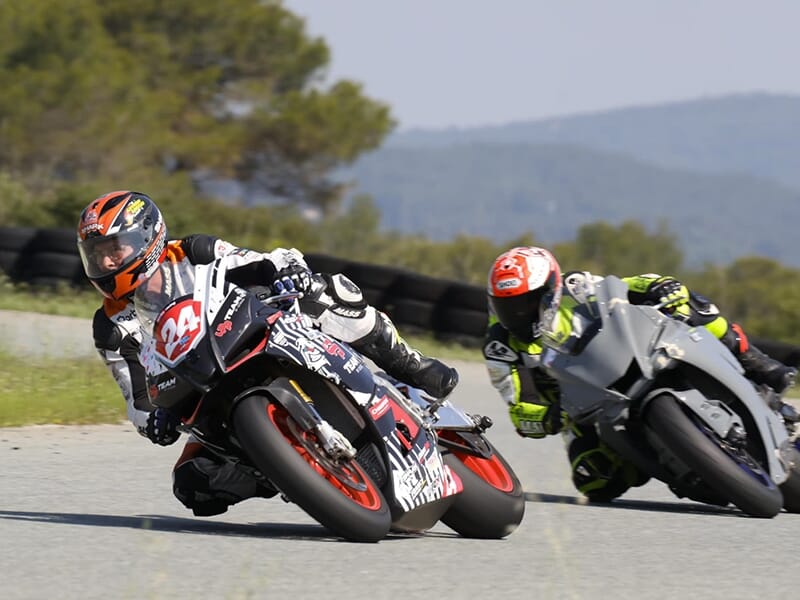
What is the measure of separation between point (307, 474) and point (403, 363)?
4.78 feet

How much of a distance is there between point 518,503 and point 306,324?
127 centimetres

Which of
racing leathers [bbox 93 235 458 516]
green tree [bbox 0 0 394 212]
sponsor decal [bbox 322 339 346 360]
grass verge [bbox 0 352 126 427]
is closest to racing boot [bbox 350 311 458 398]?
racing leathers [bbox 93 235 458 516]

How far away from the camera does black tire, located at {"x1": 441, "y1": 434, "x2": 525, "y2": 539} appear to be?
20.8 feet

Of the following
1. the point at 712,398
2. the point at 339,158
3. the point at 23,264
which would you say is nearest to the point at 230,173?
the point at 339,158

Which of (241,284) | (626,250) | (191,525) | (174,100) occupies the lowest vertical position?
(626,250)

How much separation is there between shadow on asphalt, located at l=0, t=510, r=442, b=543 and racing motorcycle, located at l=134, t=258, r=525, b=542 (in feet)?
0.94

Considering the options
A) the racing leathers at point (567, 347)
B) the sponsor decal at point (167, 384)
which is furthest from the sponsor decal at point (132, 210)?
the racing leathers at point (567, 347)

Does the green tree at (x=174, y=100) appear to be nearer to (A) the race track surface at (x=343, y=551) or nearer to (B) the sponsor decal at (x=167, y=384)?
(A) the race track surface at (x=343, y=551)

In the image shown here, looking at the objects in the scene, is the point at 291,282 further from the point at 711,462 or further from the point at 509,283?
the point at 711,462

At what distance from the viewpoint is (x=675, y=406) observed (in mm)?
7129

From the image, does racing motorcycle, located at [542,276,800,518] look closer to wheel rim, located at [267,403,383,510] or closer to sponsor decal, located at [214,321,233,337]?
wheel rim, located at [267,403,383,510]

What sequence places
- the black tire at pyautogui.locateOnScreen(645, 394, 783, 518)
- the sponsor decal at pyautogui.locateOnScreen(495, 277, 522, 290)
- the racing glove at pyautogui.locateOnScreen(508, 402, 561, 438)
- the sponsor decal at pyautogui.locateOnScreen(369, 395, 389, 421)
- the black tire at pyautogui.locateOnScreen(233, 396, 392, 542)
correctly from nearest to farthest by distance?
the black tire at pyautogui.locateOnScreen(233, 396, 392, 542)
the sponsor decal at pyautogui.locateOnScreen(369, 395, 389, 421)
the black tire at pyautogui.locateOnScreen(645, 394, 783, 518)
the sponsor decal at pyautogui.locateOnScreen(495, 277, 522, 290)
the racing glove at pyautogui.locateOnScreen(508, 402, 561, 438)

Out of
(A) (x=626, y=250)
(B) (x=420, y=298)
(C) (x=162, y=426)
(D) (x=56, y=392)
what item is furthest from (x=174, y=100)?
(A) (x=626, y=250)

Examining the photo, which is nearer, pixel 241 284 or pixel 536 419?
pixel 241 284
